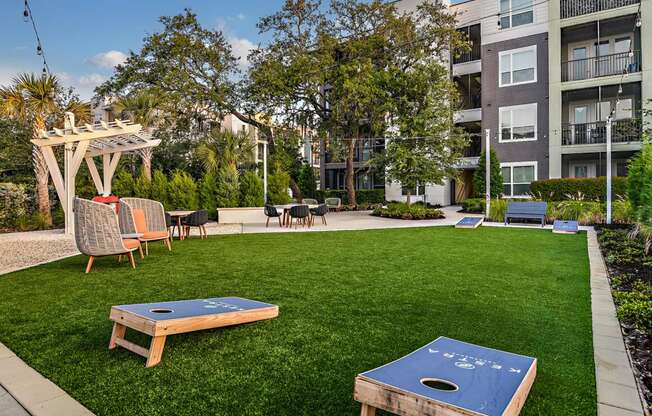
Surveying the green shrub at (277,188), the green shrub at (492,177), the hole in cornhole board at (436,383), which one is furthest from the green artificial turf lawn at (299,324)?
the green shrub at (492,177)

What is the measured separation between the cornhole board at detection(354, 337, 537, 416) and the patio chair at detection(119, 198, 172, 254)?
637 centimetres

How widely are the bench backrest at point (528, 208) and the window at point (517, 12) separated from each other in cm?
1162

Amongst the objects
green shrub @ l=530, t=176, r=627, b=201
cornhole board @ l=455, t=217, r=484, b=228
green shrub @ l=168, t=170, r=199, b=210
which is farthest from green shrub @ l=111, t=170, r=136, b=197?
green shrub @ l=530, t=176, r=627, b=201

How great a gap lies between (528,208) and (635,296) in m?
9.26

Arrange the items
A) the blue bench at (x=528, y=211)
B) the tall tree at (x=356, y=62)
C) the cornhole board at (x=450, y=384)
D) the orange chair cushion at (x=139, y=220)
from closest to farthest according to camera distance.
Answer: the cornhole board at (x=450, y=384) < the orange chair cushion at (x=139, y=220) < the blue bench at (x=528, y=211) < the tall tree at (x=356, y=62)

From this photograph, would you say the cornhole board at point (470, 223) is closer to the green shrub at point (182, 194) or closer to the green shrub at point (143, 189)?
the green shrub at point (182, 194)

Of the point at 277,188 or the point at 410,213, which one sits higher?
the point at 277,188

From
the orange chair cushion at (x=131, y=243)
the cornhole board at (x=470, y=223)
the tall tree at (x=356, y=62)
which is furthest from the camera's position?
the tall tree at (x=356, y=62)

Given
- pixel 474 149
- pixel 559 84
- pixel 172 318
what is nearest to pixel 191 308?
pixel 172 318

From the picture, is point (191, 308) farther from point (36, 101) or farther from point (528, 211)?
point (36, 101)

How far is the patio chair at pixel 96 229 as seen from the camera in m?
6.20

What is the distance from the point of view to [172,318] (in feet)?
10.1

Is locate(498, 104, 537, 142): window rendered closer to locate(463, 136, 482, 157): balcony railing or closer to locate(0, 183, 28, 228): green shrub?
locate(463, 136, 482, 157): balcony railing

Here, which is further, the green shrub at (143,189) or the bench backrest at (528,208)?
the green shrub at (143,189)
